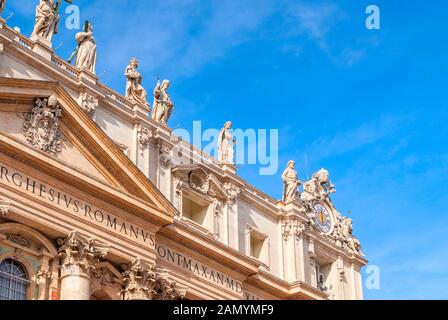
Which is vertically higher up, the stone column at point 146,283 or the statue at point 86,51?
the statue at point 86,51

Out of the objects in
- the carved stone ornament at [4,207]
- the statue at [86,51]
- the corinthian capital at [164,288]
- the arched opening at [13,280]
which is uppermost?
the statue at [86,51]

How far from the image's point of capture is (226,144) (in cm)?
4766

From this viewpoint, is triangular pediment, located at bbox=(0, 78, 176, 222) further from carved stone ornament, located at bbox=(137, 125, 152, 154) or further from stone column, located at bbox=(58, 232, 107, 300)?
carved stone ornament, located at bbox=(137, 125, 152, 154)

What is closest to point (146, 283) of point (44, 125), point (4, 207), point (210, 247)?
point (210, 247)

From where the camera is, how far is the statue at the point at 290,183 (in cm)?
4966

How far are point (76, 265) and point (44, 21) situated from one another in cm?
966

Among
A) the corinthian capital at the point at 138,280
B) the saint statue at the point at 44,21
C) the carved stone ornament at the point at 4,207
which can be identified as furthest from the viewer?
the saint statue at the point at 44,21

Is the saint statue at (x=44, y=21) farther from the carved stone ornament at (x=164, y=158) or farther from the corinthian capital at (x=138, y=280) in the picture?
the corinthian capital at (x=138, y=280)

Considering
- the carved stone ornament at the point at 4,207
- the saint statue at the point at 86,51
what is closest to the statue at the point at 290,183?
the saint statue at the point at 86,51

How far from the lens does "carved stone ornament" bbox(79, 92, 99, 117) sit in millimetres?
40375

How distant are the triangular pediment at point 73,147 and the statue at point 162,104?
4823mm
